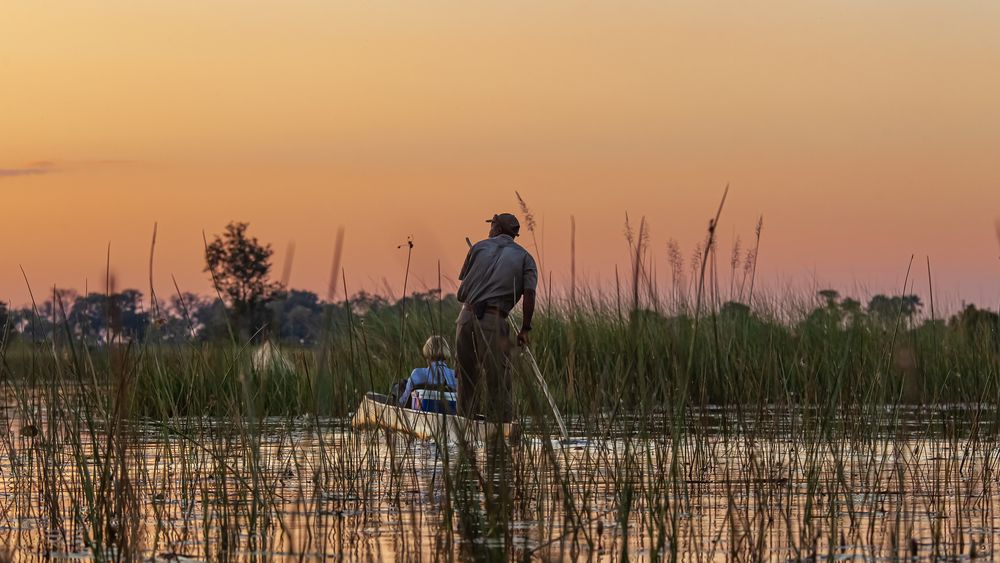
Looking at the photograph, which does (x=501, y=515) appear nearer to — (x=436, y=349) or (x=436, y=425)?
(x=436, y=425)

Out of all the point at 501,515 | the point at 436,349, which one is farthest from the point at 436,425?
the point at 501,515

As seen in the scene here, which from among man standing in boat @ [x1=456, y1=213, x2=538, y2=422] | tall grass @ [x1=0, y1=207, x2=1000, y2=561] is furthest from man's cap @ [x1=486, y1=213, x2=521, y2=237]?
tall grass @ [x1=0, y1=207, x2=1000, y2=561]

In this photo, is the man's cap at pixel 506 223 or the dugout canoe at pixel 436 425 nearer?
the dugout canoe at pixel 436 425

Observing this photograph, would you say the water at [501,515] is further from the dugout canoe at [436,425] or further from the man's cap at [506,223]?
the man's cap at [506,223]

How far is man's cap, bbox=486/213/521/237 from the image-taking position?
39.5 ft

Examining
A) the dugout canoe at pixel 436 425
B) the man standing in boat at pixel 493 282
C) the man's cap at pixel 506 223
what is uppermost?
the man's cap at pixel 506 223

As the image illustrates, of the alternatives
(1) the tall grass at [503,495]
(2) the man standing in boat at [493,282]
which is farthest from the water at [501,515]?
(2) the man standing in boat at [493,282]

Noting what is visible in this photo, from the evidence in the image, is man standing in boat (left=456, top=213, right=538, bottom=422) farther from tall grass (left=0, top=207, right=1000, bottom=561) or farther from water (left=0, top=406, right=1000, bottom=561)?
water (left=0, top=406, right=1000, bottom=561)

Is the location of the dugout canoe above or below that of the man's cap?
below

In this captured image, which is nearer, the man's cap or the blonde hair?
the blonde hair

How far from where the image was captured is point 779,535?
5531 mm

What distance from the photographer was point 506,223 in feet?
39.5

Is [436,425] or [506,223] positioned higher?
[506,223]

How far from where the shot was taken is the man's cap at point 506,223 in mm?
12047
